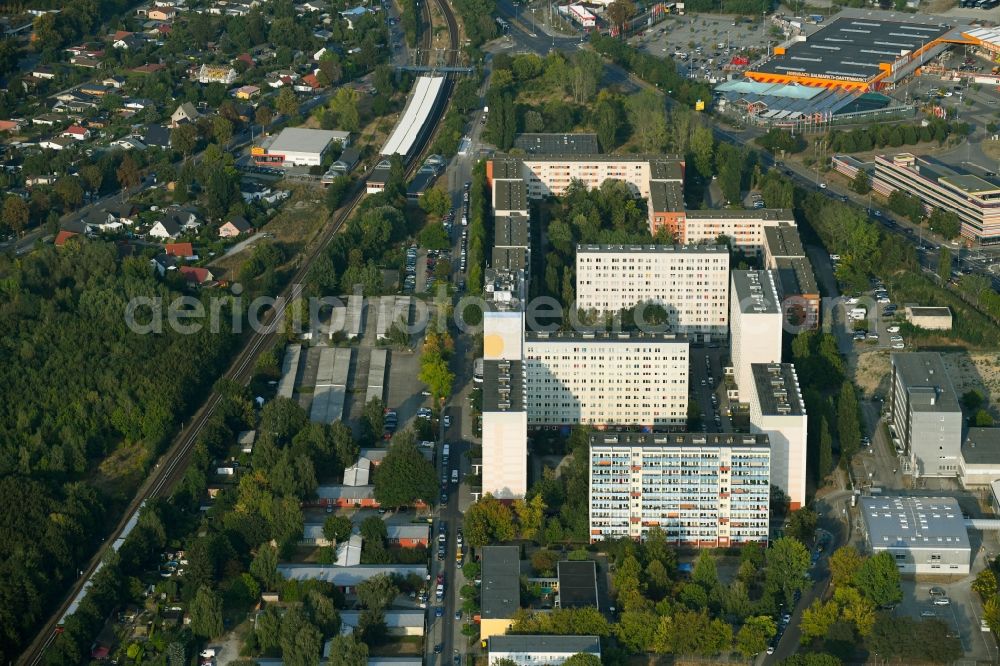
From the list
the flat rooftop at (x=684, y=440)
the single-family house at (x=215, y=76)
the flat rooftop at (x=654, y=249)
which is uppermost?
the flat rooftop at (x=684, y=440)

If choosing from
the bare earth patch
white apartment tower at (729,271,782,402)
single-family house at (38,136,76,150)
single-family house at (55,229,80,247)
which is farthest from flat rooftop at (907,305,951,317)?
single-family house at (38,136,76,150)

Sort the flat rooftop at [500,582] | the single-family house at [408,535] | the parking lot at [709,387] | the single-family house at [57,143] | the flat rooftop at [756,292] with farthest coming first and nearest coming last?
the single-family house at [57,143]
the flat rooftop at [756,292]
the parking lot at [709,387]
the single-family house at [408,535]
the flat rooftop at [500,582]

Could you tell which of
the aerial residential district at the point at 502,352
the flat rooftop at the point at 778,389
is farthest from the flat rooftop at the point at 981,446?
the flat rooftop at the point at 778,389

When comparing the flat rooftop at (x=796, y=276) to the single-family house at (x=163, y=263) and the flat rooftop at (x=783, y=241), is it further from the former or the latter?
the single-family house at (x=163, y=263)

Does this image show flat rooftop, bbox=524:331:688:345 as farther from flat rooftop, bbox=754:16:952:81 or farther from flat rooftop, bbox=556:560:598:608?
flat rooftop, bbox=754:16:952:81

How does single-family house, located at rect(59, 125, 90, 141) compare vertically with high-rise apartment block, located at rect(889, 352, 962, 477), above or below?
below

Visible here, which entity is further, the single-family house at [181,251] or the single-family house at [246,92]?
the single-family house at [246,92]
